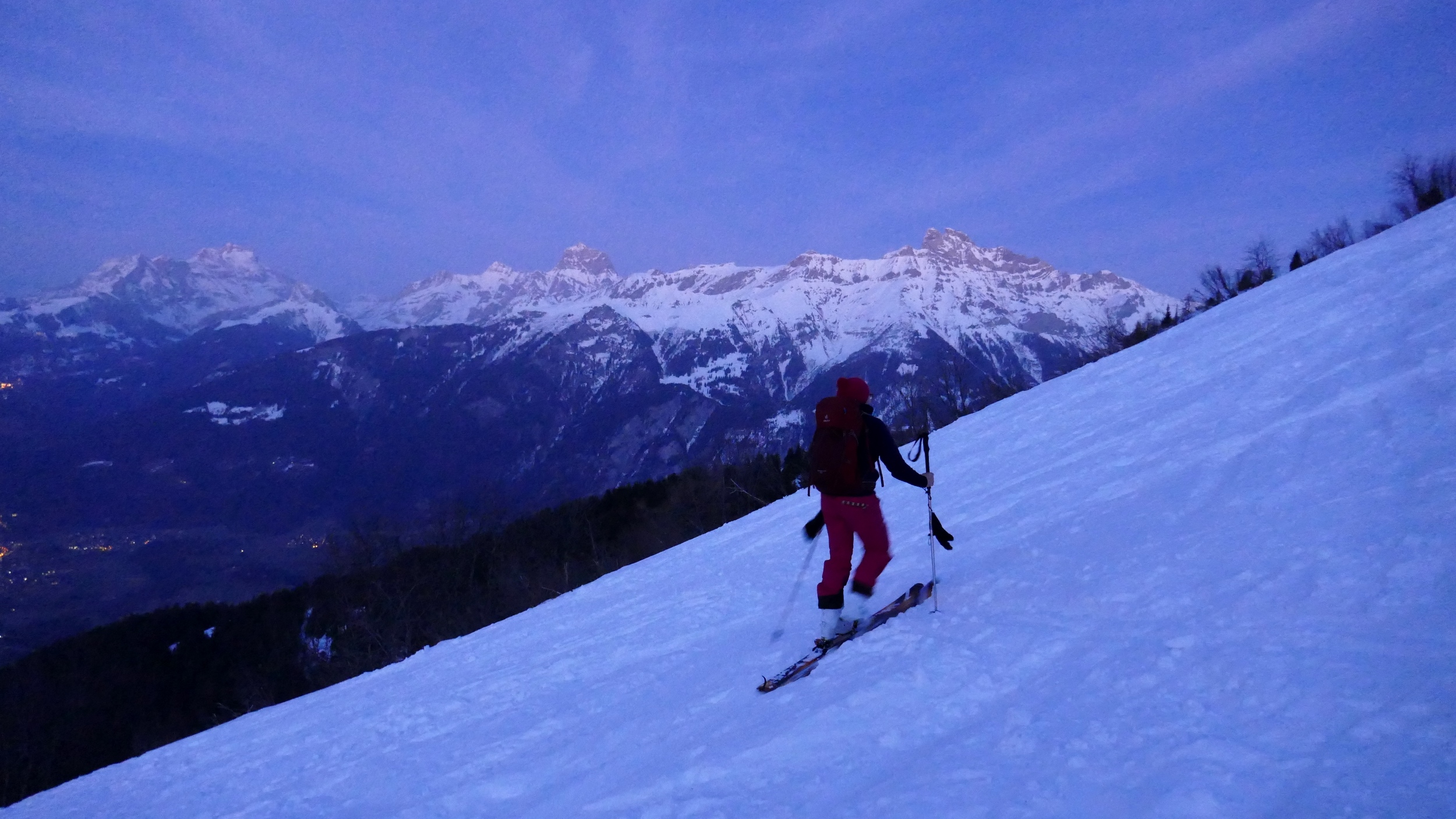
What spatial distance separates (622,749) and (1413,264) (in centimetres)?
1565

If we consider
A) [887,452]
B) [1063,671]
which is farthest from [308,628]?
[1063,671]

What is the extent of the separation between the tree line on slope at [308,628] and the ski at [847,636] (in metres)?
30.8

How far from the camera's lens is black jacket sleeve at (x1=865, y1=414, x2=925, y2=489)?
Answer: 5.94 metres

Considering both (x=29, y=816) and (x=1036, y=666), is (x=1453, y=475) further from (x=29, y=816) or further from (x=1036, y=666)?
(x=29, y=816)

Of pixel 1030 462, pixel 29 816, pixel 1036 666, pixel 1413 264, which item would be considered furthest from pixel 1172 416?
pixel 29 816

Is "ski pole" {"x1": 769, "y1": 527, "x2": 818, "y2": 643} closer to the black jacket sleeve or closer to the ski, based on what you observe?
the ski

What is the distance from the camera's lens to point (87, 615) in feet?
394

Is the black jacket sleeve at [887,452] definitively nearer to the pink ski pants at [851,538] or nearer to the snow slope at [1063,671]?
the pink ski pants at [851,538]

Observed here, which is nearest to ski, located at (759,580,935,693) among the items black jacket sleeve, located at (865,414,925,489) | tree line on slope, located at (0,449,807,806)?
black jacket sleeve, located at (865,414,925,489)

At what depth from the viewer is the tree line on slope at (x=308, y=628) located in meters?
40.8

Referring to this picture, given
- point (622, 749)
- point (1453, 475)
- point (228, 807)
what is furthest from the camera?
point (228, 807)

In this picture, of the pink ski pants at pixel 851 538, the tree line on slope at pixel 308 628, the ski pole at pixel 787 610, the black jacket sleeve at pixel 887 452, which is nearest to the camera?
the black jacket sleeve at pixel 887 452

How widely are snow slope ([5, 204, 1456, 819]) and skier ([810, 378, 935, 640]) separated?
49cm

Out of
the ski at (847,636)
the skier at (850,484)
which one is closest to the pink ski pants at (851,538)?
the skier at (850,484)
